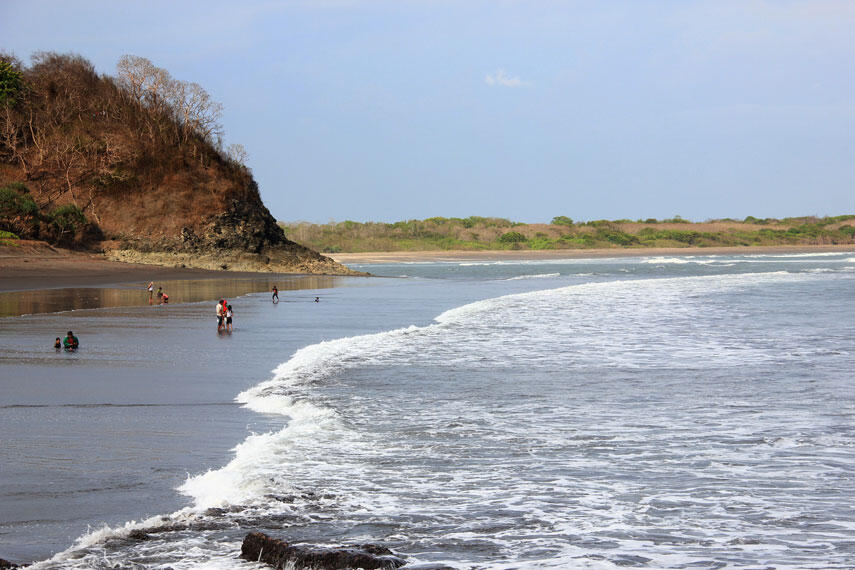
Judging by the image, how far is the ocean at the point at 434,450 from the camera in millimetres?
6047

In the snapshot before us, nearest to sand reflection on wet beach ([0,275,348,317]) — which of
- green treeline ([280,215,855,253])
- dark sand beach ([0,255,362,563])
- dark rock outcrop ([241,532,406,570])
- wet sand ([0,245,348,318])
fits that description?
wet sand ([0,245,348,318])

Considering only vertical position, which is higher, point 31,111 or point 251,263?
point 31,111

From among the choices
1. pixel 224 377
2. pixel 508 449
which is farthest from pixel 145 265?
pixel 508 449

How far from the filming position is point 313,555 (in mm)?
5426

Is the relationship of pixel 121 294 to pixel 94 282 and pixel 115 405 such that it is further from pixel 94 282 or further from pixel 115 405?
pixel 115 405

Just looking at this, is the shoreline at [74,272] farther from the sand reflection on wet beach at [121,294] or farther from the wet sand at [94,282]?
the sand reflection on wet beach at [121,294]

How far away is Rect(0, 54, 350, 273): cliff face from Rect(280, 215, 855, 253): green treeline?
A: 194ft

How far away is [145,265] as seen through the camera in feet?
167

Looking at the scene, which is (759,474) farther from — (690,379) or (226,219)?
(226,219)

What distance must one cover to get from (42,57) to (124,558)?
67.0 meters

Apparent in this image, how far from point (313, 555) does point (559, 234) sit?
14604cm

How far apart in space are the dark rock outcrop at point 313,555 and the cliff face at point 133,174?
50004 mm

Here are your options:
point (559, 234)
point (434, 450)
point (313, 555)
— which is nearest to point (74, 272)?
point (434, 450)

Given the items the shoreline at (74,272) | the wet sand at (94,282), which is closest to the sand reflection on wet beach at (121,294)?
the wet sand at (94,282)
